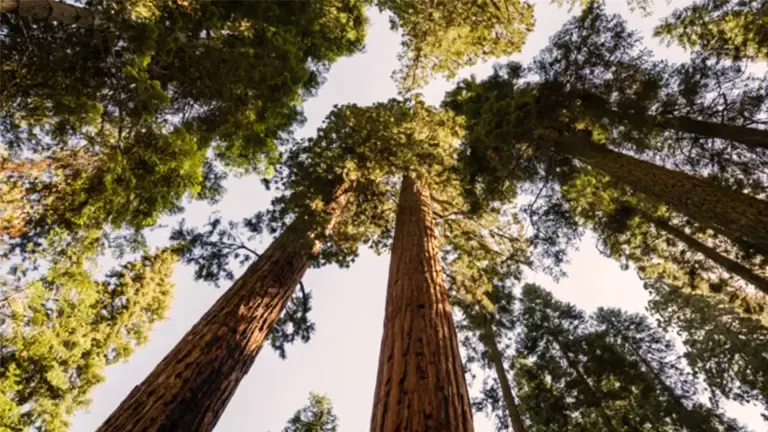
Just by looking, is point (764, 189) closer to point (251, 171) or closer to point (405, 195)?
point (405, 195)

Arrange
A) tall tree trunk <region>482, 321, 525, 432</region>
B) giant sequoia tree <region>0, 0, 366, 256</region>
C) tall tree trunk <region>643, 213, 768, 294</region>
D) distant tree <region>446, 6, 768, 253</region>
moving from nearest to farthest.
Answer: giant sequoia tree <region>0, 0, 366, 256</region> < distant tree <region>446, 6, 768, 253</region> < tall tree trunk <region>643, 213, 768, 294</region> < tall tree trunk <region>482, 321, 525, 432</region>

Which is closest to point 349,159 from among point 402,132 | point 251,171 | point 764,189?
point 402,132

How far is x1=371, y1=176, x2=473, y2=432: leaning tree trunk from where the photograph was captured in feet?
7.73

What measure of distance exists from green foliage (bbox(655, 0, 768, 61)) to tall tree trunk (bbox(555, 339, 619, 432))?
952 centimetres

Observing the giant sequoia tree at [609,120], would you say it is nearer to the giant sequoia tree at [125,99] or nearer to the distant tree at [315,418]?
the giant sequoia tree at [125,99]

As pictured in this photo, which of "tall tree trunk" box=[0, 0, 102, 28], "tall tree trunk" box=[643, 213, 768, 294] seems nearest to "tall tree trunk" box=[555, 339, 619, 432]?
"tall tree trunk" box=[643, 213, 768, 294]

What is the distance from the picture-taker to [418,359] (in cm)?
286

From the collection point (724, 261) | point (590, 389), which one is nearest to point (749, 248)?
point (724, 261)

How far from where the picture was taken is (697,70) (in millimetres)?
7125

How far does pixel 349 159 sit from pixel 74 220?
4934 mm

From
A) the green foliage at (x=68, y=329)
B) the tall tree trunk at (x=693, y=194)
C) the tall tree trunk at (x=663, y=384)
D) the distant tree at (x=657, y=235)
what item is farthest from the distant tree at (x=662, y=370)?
the green foliage at (x=68, y=329)

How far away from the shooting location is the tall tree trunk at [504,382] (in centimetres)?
945

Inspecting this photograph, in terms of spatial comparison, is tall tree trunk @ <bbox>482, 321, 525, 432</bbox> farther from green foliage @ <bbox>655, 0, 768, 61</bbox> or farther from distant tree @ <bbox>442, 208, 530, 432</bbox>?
green foliage @ <bbox>655, 0, 768, 61</bbox>

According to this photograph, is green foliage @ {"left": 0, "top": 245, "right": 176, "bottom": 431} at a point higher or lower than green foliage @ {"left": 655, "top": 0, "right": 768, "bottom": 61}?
lower
